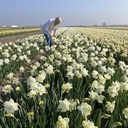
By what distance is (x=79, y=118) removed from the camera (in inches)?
120

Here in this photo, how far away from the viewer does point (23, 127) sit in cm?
317

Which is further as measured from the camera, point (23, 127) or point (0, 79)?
point (0, 79)

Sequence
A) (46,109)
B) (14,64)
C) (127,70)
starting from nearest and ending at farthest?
(46,109) → (127,70) → (14,64)

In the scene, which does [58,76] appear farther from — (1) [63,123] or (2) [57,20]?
(2) [57,20]

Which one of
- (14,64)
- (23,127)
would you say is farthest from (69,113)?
(14,64)

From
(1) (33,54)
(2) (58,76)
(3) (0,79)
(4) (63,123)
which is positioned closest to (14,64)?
(3) (0,79)

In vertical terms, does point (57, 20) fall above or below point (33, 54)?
above

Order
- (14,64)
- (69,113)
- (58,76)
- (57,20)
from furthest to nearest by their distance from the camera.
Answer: (57,20) < (14,64) < (58,76) < (69,113)

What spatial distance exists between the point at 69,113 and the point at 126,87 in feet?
3.28

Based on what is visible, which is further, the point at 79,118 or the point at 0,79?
the point at 0,79

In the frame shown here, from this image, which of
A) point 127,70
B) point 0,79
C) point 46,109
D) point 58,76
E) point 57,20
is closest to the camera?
point 46,109

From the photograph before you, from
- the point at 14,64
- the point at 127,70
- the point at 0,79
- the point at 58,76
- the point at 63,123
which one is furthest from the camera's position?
the point at 14,64

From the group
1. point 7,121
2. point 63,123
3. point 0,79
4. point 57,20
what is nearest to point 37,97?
point 7,121

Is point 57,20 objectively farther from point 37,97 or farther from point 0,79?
point 37,97
